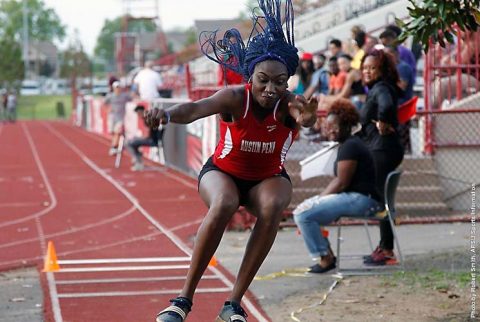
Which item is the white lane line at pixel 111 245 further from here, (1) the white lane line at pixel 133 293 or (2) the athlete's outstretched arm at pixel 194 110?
(2) the athlete's outstretched arm at pixel 194 110

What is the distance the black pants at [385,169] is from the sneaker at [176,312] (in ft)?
11.6

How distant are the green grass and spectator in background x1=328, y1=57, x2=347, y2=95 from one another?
6208cm

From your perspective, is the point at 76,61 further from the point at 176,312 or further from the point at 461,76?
the point at 176,312

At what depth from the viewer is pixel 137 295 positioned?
8477 millimetres

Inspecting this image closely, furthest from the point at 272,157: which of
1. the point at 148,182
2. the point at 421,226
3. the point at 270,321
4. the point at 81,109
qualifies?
the point at 81,109

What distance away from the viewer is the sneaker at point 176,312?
20.8 ft

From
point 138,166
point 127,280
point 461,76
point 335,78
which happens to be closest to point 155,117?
point 127,280

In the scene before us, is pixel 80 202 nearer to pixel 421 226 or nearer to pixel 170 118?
pixel 421 226

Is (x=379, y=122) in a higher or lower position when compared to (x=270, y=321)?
higher

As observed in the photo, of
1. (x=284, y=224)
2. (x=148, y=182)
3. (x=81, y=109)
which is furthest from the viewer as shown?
(x=81, y=109)

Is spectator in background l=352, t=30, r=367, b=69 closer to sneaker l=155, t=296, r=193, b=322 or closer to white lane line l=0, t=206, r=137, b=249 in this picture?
white lane line l=0, t=206, r=137, b=249

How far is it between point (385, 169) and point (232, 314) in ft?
12.1

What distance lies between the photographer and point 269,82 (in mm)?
6645

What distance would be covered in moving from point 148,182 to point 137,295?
1038 cm
